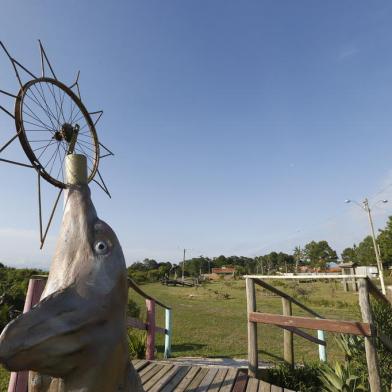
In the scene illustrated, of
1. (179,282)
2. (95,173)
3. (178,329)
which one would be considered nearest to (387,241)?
(179,282)

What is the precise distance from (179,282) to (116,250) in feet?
120

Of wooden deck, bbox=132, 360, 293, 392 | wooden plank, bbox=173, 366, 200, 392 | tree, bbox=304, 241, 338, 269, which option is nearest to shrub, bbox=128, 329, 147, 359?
wooden deck, bbox=132, 360, 293, 392

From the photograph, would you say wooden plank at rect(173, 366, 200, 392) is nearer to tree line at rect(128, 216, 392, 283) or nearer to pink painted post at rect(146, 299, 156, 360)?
pink painted post at rect(146, 299, 156, 360)

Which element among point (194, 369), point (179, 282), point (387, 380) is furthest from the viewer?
point (179, 282)

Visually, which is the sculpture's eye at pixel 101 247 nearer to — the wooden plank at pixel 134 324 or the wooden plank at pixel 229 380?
the wooden plank at pixel 229 380

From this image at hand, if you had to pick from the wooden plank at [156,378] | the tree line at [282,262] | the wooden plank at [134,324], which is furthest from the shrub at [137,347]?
the tree line at [282,262]

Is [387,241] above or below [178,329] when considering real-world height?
above

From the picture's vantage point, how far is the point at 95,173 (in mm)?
3256

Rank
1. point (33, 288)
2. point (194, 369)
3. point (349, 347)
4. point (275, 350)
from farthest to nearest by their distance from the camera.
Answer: point (275, 350), point (349, 347), point (194, 369), point (33, 288)

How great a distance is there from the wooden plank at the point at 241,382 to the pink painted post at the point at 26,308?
109 inches

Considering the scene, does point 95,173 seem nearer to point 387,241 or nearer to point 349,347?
point 349,347

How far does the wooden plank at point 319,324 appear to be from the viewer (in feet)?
13.4

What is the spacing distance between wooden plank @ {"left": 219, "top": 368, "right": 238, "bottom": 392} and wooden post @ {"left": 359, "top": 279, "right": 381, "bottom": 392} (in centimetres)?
174

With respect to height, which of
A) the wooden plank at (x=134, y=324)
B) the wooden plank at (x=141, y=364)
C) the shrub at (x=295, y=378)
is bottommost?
the shrub at (x=295, y=378)
